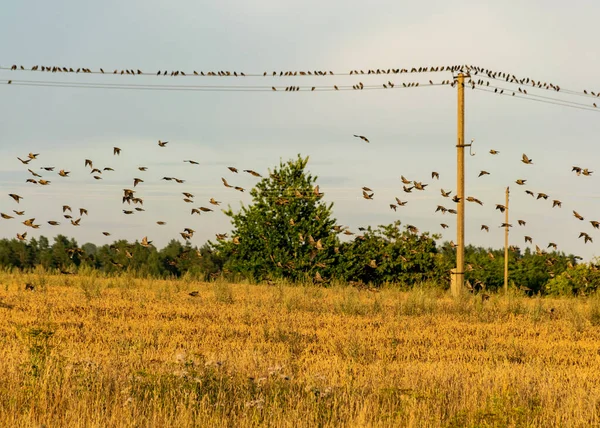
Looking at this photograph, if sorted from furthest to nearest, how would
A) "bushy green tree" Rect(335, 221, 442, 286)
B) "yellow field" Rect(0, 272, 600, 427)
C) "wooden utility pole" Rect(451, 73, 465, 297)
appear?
"bushy green tree" Rect(335, 221, 442, 286) → "wooden utility pole" Rect(451, 73, 465, 297) → "yellow field" Rect(0, 272, 600, 427)

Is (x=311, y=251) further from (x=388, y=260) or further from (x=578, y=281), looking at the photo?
(x=578, y=281)

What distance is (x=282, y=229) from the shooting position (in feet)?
129

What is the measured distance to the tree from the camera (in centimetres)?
3841

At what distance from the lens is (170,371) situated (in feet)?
Answer: 34.9

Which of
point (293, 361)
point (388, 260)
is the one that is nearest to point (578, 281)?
point (388, 260)

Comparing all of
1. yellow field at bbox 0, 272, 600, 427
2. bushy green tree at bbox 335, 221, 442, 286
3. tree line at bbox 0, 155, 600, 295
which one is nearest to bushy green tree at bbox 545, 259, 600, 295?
tree line at bbox 0, 155, 600, 295

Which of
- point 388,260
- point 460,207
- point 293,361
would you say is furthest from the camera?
point 388,260

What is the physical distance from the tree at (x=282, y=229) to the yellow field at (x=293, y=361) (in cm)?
1448

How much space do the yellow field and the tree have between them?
1448 cm

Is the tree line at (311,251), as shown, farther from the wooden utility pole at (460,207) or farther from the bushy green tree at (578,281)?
→ the wooden utility pole at (460,207)

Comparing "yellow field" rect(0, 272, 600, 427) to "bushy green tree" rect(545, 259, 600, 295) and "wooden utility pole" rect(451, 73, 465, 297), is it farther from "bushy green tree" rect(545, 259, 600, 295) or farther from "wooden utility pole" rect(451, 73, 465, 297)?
"bushy green tree" rect(545, 259, 600, 295)

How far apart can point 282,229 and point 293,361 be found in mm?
26596

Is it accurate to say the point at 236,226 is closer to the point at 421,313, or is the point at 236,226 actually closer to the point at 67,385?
the point at 421,313

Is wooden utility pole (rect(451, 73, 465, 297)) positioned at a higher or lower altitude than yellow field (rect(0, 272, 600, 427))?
higher
